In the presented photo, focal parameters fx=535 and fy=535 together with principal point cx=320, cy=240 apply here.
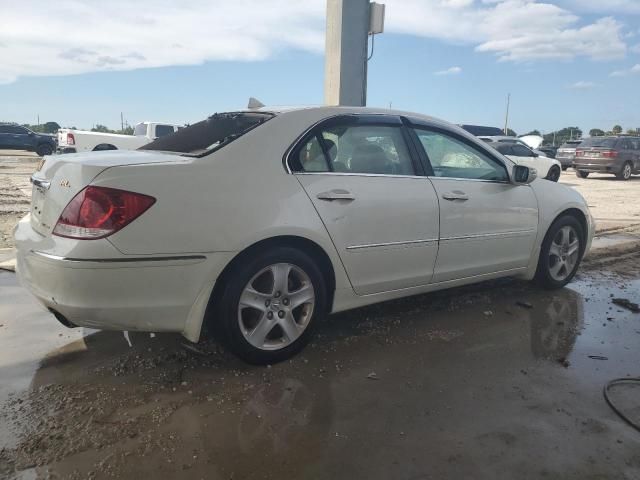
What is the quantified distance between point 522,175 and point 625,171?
19.2 metres

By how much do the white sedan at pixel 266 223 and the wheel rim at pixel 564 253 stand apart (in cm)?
74

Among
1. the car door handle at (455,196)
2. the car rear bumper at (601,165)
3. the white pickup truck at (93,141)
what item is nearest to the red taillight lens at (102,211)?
the car door handle at (455,196)

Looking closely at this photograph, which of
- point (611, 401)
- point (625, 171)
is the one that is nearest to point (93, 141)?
point (611, 401)

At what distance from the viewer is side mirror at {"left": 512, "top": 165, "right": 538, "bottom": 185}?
4402 millimetres

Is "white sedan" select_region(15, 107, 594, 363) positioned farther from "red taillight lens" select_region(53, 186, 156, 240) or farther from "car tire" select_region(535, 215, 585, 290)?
"car tire" select_region(535, 215, 585, 290)

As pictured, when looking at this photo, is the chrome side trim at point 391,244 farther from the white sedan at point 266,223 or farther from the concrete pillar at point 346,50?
the concrete pillar at point 346,50

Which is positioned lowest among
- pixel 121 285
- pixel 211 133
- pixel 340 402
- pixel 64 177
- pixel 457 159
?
pixel 340 402

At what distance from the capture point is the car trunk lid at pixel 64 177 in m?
2.80

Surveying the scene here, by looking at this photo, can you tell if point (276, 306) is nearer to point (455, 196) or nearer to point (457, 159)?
point (455, 196)

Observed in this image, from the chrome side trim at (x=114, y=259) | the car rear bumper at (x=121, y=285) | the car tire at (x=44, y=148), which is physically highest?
the chrome side trim at (x=114, y=259)

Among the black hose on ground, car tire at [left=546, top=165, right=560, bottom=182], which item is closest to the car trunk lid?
the black hose on ground

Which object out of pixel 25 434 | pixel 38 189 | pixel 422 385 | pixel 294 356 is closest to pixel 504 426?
pixel 422 385

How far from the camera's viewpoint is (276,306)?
325 centimetres

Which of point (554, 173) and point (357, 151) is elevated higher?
point (357, 151)
